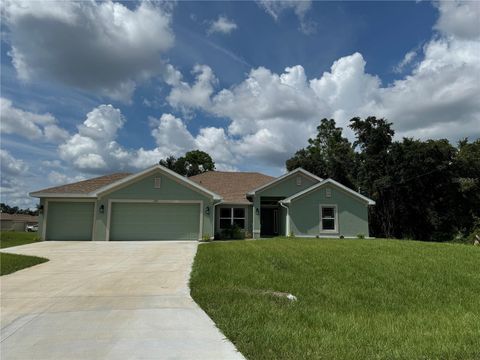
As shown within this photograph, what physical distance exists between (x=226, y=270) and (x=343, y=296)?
3473 millimetres

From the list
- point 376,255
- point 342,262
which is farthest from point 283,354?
point 376,255

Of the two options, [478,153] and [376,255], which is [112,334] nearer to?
[376,255]

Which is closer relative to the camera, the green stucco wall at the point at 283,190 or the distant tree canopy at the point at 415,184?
the green stucco wall at the point at 283,190

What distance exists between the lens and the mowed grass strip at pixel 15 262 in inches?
427

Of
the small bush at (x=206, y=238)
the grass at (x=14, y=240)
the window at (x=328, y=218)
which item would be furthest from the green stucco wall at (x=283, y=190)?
the grass at (x=14, y=240)

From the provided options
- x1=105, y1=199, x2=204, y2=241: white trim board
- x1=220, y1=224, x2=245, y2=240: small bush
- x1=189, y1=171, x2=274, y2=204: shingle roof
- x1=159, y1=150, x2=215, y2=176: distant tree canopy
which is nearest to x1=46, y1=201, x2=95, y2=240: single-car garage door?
x1=105, y1=199, x2=204, y2=241: white trim board

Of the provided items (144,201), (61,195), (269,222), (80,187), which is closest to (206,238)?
(144,201)

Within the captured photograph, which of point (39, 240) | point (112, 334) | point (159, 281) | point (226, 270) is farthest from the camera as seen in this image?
point (39, 240)

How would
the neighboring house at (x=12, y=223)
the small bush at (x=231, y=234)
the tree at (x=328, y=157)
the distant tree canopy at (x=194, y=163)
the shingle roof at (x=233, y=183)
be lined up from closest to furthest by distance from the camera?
the small bush at (x=231, y=234)
the shingle roof at (x=233, y=183)
the tree at (x=328, y=157)
the distant tree canopy at (x=194, y=163)
the neighboring house at (x=12, y=223)

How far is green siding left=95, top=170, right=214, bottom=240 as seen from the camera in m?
21.4

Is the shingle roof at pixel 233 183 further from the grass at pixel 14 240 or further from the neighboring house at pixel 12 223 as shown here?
the neighboring house at pixel 12 223

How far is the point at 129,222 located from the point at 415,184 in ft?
78.8

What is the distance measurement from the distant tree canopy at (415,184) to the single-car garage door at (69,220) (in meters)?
22.8

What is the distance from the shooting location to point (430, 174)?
33281mm
